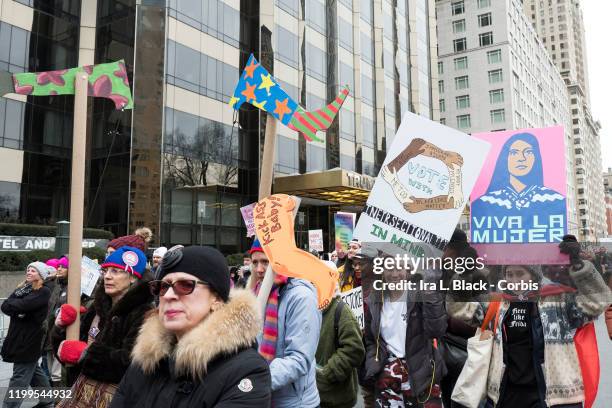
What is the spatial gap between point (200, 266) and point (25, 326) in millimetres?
4573

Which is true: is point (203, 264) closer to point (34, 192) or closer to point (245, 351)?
point (245, 351)

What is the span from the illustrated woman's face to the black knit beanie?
111 inches

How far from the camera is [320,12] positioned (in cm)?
3238

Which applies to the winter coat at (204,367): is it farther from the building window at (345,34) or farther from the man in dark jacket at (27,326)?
the building window at (345,34)

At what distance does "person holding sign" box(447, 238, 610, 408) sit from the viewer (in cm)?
360

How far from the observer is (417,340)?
388 cm

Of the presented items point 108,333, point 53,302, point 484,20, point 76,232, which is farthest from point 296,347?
point 484,20

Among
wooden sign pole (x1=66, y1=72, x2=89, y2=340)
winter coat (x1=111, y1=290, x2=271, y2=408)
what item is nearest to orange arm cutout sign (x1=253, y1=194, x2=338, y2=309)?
winter coat (x1=111, y1=290, x2=271, y2=408)

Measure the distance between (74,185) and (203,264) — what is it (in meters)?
1.80

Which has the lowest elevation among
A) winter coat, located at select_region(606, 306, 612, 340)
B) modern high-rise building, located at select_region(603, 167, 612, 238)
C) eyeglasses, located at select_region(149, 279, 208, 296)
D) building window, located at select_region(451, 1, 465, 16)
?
winter coat, located at select_region(606, 306, 612, 340)

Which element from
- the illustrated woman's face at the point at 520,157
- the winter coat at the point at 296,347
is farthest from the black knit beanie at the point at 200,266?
the illustrated woman's face at the point at 520,157

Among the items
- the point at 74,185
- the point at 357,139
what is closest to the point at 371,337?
the point at 74,185

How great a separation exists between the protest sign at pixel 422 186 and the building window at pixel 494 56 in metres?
67.8

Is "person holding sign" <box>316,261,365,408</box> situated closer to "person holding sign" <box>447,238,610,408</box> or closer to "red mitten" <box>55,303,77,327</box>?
"person holding sign" <box>447,238,610,408</box>
